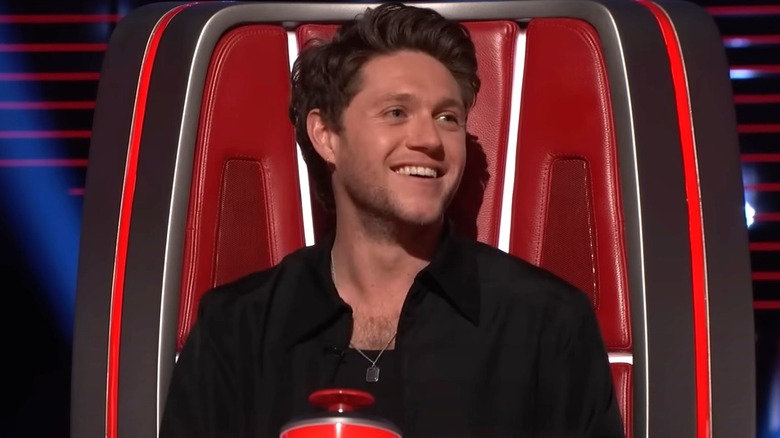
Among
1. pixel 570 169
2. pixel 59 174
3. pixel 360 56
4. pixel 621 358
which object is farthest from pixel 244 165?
pixel 59 174

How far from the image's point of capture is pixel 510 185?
188 centimetres

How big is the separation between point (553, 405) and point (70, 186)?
164 cm

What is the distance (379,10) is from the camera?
1882mm

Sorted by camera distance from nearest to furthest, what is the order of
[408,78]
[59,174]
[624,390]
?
1. [624,390]
2. [408,78]
3. [59,174]

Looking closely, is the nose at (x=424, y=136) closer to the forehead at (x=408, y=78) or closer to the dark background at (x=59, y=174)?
the forehead at (x=408, y=78)

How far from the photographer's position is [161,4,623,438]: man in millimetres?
1730

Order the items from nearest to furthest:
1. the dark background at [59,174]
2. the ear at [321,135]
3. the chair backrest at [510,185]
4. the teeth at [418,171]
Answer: the chair backrest at [510,185], the teeth at [418,171], the ear at [321,135], the dark background at [59,174]

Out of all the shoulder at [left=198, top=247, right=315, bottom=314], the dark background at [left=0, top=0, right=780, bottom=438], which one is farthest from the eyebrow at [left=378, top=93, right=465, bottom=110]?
the dark background at [left=0, top=0, right=780, bottom=438]

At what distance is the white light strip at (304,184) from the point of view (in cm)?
193

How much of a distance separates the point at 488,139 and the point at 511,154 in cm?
4

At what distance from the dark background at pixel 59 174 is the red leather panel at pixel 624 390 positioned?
1.21 m

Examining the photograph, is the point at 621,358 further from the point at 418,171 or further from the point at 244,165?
the point at 244,165

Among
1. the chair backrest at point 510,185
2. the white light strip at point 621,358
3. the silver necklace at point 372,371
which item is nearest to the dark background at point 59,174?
the chair backrest at point 510,185

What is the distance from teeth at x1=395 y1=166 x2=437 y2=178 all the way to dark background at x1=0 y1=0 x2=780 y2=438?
1.30 metres
